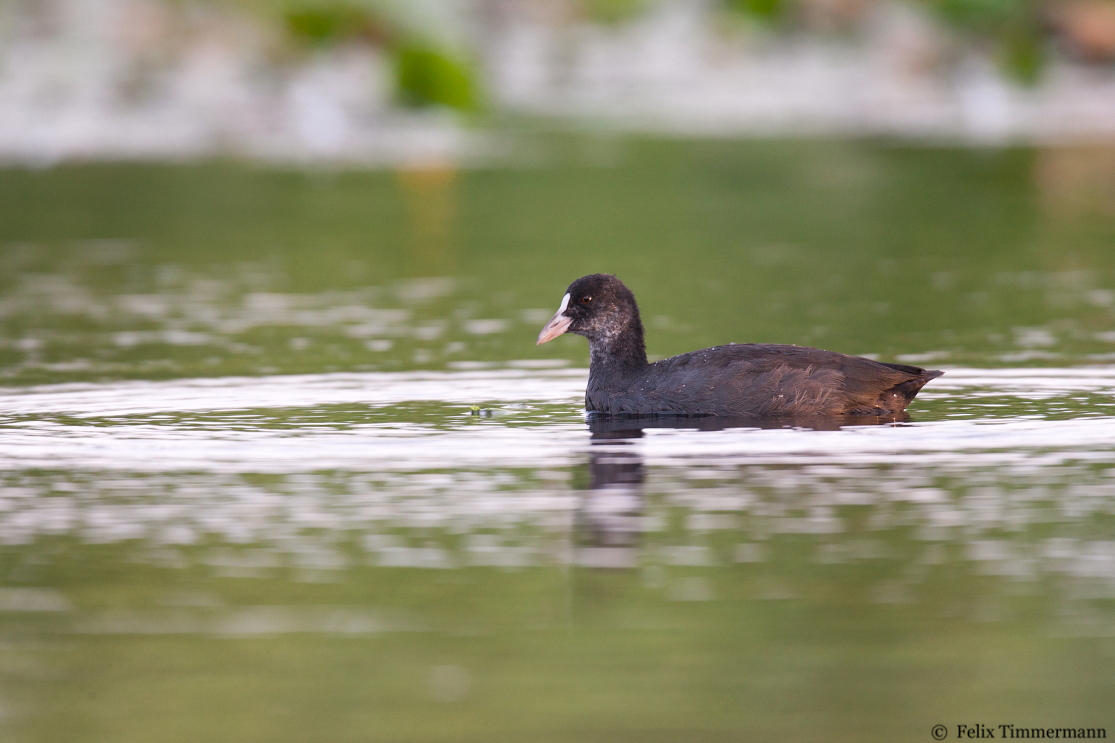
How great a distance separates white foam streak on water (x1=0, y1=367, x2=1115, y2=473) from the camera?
977 cm

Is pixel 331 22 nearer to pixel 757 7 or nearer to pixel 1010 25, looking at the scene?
pixel 757 7

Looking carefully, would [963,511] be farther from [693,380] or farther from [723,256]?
[723,256]

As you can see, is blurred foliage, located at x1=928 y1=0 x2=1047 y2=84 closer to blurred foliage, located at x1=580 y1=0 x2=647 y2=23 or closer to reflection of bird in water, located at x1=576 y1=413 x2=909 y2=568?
blurred foliage, located at x1=580 y1=0 x2=647 y2=23

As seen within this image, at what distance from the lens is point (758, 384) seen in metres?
11.0

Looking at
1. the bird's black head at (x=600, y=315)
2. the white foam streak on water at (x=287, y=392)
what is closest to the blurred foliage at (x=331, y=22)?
the white foam streak on water at (x=287, y=392)

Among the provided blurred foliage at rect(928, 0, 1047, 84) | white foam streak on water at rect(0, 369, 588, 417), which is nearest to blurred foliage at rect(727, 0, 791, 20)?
blurred foliage at rect(928, 0, 1047, 84)

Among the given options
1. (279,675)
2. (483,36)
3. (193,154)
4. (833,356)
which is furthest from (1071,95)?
(279,675)

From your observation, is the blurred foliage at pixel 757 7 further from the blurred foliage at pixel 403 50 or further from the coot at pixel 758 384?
the blurred foliage at pixel 403 50

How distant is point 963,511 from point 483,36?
23.8 metres

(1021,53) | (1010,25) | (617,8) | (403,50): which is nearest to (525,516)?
(403,50)

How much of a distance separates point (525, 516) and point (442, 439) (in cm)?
180

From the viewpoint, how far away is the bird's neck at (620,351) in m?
11.7

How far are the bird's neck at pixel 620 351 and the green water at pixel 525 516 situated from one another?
28 centimetres

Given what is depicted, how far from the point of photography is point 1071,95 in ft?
103
